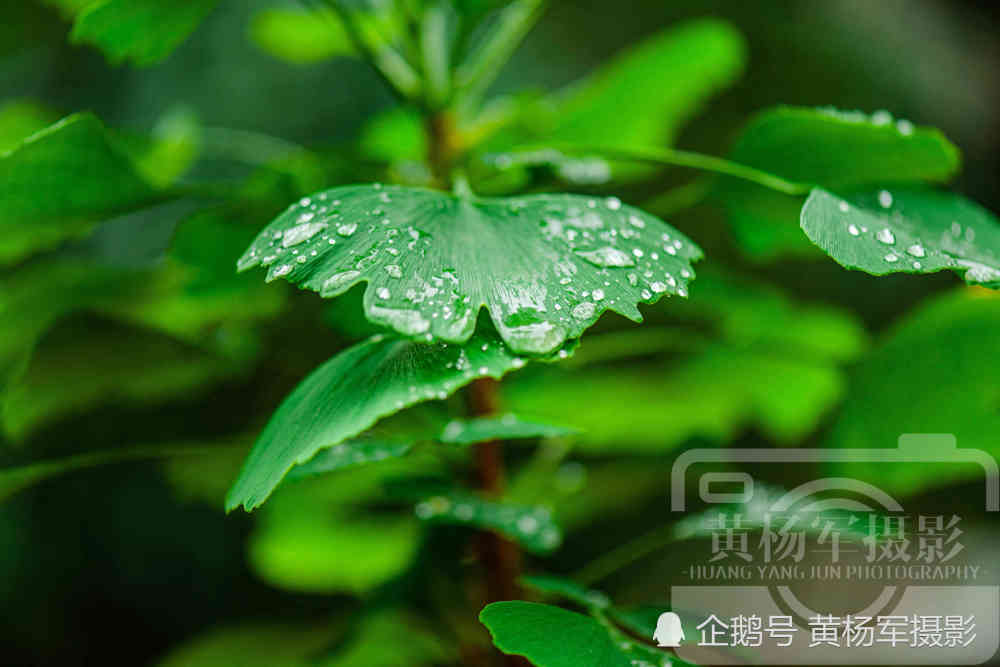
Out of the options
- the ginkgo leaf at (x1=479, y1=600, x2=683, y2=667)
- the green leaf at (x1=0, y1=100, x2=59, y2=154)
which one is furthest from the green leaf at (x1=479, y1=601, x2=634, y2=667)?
the green leaf at (x1=0, y1=100, x2=59, y2=154)

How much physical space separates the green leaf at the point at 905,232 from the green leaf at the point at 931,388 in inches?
6.7

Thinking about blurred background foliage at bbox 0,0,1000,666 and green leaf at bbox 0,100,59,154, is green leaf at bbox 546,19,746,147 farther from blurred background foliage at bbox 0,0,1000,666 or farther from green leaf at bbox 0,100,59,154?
green leaf at bbox 0,100,59,154

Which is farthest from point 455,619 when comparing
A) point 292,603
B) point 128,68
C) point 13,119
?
point 128,68

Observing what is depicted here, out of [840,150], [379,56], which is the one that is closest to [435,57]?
[379,56]

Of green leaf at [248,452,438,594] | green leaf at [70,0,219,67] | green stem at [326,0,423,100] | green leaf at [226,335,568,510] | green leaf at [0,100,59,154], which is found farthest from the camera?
green leaf at [248,452,438,594]

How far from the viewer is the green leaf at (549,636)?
16.9 inches

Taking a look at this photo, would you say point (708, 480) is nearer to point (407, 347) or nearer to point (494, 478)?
point (494, 478)

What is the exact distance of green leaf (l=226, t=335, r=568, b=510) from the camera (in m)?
0.38

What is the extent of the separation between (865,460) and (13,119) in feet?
3.39

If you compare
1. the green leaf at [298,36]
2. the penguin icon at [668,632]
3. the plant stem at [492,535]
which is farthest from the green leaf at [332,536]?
the green leaf at [298,36]

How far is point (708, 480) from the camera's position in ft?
2.80

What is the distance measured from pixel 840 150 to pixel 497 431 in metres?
A: 0.32

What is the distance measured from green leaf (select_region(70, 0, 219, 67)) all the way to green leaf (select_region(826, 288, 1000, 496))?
69 centimetres

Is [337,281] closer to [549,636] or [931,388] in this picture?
[549,636]
